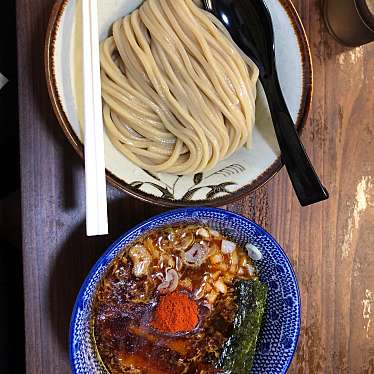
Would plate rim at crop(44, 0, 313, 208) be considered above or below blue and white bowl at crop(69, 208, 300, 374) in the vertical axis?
above

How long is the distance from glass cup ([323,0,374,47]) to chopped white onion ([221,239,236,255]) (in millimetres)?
594

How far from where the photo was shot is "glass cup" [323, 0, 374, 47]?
1.36 metres

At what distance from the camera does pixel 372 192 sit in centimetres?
157

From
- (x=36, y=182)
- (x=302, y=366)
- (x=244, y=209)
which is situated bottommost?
(x=302, y=366)

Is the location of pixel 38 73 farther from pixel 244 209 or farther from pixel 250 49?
pixel 244 209

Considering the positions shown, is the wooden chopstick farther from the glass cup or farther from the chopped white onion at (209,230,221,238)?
the glass cup

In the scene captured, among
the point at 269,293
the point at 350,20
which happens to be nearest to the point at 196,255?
the point at 269,293

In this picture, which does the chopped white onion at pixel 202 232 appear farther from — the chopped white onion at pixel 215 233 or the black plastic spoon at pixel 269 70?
the black plastic spoon at pixel 269 70

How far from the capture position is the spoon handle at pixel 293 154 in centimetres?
131

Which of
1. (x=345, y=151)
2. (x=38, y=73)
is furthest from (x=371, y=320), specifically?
(x=38, y=73)

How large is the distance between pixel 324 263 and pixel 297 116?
1.41 feet

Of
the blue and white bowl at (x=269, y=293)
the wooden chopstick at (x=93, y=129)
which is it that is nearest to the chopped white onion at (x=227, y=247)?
the blue and white bowl at (x=269, y=293)

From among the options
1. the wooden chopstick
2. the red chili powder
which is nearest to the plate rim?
the wooden chopstick

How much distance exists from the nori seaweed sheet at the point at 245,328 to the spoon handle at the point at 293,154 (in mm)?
275
